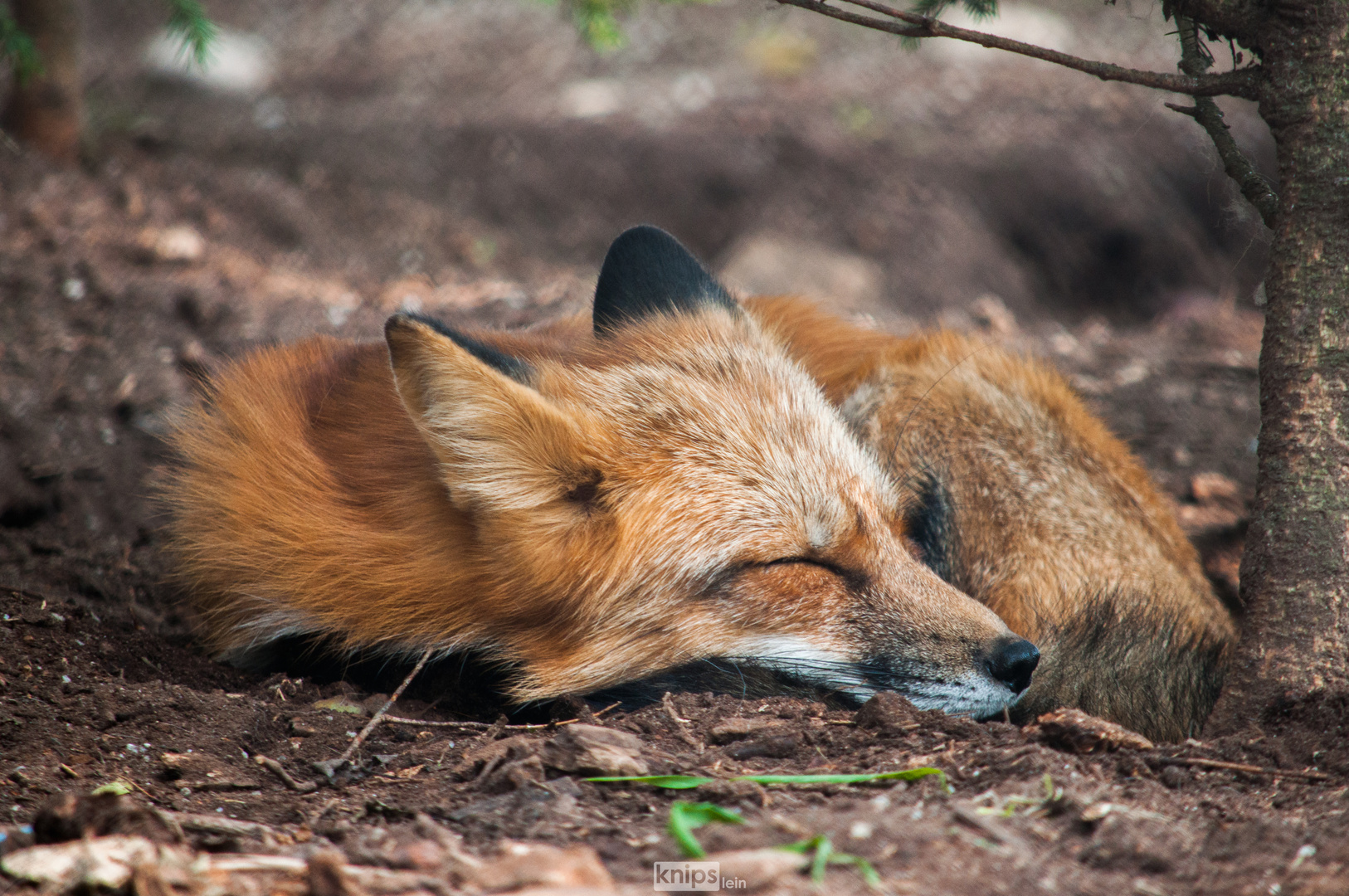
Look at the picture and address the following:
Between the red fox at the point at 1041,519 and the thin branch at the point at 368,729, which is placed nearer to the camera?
the thin branch at the point at 368,729

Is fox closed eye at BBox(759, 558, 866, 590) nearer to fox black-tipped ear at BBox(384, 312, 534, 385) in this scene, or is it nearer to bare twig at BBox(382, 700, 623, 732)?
bare twig at BBox(382, 700, 623, 732)

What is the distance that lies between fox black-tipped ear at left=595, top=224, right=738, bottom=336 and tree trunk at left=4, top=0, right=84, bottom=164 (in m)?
4.49

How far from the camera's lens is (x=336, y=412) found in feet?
8.70

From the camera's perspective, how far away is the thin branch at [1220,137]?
229 centimetres

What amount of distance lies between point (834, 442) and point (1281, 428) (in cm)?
110

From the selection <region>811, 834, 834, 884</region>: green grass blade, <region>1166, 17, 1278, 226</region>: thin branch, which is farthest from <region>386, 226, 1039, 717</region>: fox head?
<region>1166, 17, 1278, 226</region>: thin branch

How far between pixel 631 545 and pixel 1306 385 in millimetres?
1661

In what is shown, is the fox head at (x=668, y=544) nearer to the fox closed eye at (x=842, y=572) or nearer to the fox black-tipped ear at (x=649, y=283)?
the fox closed eye at (x=842, y=572)

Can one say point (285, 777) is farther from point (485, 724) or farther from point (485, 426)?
point (485, 426)

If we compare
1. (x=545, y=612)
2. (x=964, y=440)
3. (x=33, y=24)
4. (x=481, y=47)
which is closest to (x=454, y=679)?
(x=545, y=612)

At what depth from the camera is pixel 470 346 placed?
221 cm

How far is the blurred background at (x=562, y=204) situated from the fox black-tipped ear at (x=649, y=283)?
4.72 feet

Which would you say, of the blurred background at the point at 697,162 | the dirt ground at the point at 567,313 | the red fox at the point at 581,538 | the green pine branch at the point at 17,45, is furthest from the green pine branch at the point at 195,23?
the red fox at the point at 581,538

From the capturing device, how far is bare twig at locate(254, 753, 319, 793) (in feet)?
6.42
